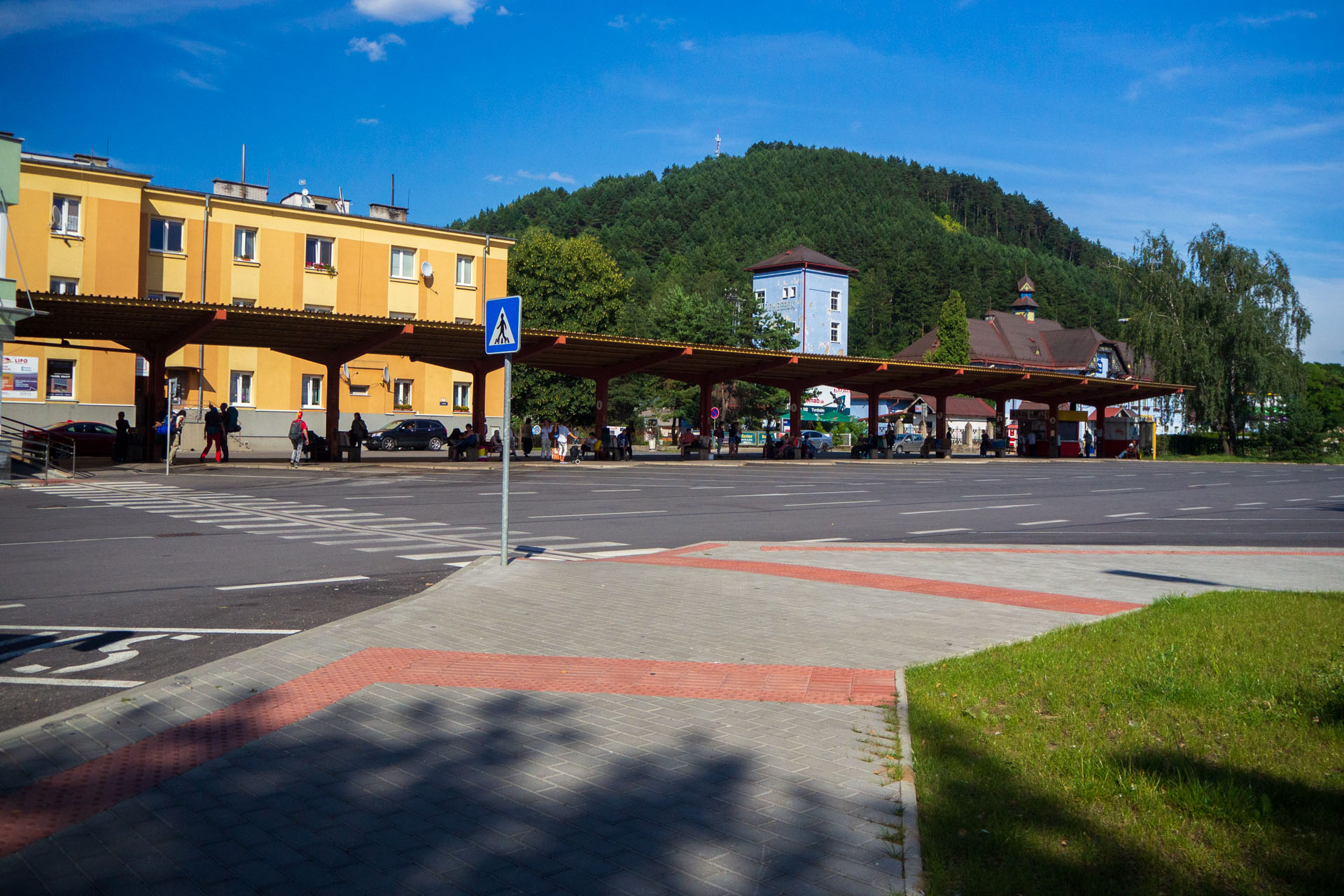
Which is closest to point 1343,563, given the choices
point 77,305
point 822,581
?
point 822,581

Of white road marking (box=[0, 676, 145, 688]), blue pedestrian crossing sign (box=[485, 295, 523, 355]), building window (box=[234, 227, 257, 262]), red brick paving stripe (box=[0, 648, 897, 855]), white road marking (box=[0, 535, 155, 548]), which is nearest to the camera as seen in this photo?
red brick paving stripe (box=[0, 648, 897, 855])

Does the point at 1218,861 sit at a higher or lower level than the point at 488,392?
lower

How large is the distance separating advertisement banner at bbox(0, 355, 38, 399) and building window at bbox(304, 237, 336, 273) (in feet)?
43.4

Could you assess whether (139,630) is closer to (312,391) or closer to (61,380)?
(61,380)

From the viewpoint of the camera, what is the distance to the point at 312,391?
162ft

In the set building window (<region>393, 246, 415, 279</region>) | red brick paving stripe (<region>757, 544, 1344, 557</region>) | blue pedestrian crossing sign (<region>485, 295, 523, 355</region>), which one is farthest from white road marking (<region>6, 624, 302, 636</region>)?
building window (<region>393, 246, 415, 279</region>)

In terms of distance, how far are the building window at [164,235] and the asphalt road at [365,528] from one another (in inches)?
760

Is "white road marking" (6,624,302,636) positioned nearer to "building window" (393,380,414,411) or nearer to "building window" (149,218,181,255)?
"building window" (149,218,181,255)

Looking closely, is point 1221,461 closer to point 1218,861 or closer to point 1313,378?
point 1313,378

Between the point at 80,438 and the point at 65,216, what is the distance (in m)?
12.2

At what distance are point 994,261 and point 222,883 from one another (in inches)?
5372

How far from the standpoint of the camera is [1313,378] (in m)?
71.8

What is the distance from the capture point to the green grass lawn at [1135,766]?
11.2 ft

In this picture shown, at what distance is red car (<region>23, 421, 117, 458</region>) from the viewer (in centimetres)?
3008
